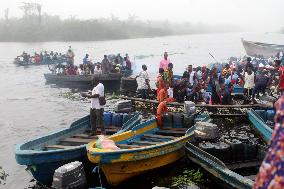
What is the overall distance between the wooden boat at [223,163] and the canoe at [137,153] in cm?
58

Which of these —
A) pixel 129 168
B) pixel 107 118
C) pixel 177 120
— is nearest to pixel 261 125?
pixel 177 120

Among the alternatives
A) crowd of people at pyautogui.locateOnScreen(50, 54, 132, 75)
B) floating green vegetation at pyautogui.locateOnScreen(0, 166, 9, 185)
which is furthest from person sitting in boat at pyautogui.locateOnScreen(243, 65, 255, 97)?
crowd of people at pyautogui.locateOnScreen(50, 54, 132, 75)

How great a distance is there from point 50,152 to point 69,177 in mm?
1027

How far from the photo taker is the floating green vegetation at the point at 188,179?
10.1 m

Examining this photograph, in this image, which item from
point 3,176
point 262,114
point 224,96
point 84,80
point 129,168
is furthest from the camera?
point 84,80

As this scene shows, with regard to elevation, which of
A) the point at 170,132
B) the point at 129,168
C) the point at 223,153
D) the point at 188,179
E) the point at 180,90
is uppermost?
the point at 180,90

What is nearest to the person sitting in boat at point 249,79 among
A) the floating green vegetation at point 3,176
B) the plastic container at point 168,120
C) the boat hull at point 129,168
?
the plastic container at point 168,120

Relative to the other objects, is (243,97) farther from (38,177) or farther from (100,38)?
(100,38)

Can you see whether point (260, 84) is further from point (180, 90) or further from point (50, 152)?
point (50, 152)

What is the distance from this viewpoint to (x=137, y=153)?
30.9 ft

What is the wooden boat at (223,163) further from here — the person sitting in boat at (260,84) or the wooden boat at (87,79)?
the wooden boat at (87,79)

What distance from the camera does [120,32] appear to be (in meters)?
106

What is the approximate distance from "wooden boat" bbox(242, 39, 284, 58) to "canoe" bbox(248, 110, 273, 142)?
2643 cm

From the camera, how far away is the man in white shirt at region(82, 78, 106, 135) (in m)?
11.6
